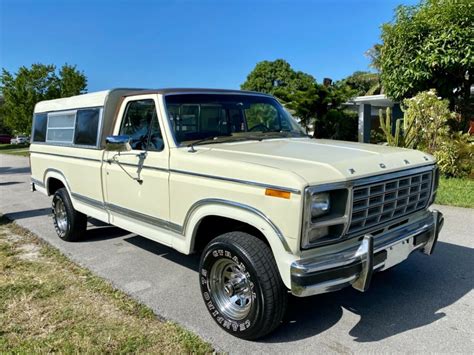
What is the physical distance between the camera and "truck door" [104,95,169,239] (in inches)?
157

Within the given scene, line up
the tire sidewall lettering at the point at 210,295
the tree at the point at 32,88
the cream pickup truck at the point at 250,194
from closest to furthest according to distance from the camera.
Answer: the cream pickup truck at the point at 250,194
the tire sidewall lettering at the point at 210,295
the tree at the point at 32,88

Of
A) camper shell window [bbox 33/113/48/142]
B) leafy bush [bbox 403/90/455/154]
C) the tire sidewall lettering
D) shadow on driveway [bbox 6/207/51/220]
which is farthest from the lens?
leafy bush [bbox 403/90/455/154]

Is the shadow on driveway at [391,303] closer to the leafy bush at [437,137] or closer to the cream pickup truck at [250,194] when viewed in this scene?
the cream pickup truck at [250,194]

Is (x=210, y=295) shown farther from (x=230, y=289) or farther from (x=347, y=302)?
(x=347, y=302)

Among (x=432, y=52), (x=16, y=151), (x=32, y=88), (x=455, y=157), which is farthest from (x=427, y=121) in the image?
(x=16, y=151)

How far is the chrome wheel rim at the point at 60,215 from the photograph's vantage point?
19.9 feet

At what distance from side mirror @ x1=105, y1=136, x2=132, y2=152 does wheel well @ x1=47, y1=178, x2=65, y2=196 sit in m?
2.18

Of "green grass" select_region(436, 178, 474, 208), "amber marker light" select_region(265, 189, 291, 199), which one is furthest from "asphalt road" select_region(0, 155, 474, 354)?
"green grass" select_region(436, 178, 474, 208)

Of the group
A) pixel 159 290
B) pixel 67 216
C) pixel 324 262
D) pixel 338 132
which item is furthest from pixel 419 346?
pixel 338 132

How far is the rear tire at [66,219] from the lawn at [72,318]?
2.66ft

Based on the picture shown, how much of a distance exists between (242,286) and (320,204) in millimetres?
1005

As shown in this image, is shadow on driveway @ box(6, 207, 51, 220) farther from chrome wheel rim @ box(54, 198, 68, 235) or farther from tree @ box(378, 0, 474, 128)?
tree @ box(378, 0, 474, 128)

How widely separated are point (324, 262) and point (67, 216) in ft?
14.1

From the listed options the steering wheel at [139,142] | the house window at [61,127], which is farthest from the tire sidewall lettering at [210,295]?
the house window at [61,127]
